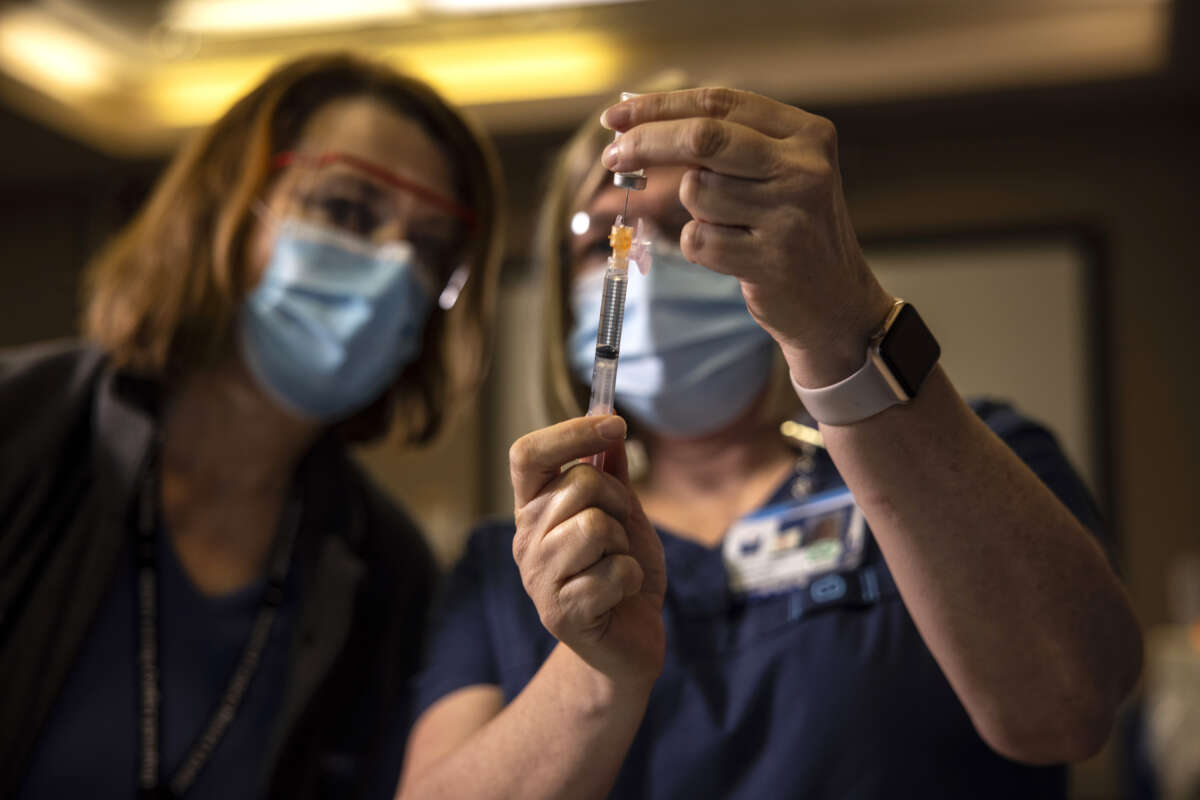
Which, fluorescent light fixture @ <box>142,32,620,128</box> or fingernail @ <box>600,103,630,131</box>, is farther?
fluorescent light fixture @ <box>142,32,620,128</box>

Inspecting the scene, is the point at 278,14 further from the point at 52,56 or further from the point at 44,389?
the point at 44,389

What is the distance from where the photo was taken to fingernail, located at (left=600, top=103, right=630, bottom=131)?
48 cm

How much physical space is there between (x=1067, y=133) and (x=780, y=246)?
2.99 meters

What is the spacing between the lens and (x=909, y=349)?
1.78ft

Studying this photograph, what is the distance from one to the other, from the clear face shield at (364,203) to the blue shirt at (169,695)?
39cm

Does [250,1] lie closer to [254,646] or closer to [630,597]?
[254,646]

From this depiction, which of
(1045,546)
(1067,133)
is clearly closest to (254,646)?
(1045,546)

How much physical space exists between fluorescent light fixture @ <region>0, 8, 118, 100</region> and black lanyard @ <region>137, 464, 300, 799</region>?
2449 millimetres

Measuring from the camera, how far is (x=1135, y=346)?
294 cm

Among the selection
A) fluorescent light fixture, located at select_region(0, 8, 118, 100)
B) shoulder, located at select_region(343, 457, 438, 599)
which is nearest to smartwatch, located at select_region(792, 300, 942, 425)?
shoulder, located at select_region(343, 457, 438, 599)

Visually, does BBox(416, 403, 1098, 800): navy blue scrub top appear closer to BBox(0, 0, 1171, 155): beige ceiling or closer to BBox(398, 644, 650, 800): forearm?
BBox(398, 644, 650, 800): forearm

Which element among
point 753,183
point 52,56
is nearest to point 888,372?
point 753,183

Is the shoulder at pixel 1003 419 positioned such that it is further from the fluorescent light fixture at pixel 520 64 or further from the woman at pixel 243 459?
the fluorescent light fixture at pixel 520 64

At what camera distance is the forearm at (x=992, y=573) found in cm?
58
